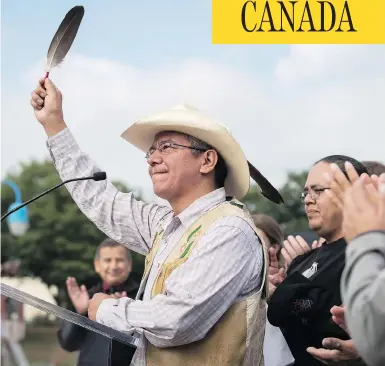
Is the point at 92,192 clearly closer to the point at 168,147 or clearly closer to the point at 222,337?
the point at 168,147

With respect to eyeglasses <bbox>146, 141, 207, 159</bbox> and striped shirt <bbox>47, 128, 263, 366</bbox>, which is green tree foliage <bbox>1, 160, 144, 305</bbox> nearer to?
eyeglasses <bbox>146, 141, 207, 159</bbox>

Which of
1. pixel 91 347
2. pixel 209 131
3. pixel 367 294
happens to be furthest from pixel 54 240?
pixel 367 294

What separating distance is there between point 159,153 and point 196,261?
24.4 inches

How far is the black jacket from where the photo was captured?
8.73ft

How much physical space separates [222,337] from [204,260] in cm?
30

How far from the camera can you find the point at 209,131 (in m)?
3.60

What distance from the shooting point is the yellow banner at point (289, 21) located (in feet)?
17.9

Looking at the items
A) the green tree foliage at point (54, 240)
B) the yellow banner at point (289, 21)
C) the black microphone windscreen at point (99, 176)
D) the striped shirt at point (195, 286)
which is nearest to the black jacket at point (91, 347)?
the striped shirt at point (195, 286)

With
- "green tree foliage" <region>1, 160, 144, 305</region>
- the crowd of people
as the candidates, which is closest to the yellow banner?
the crowd of people

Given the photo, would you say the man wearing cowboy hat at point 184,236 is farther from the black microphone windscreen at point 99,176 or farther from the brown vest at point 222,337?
the black microphone windscreen at point 99,176

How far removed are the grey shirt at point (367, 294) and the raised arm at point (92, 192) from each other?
1941 mm

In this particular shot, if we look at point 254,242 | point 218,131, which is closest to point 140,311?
point 254,242

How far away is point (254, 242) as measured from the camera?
3402mm

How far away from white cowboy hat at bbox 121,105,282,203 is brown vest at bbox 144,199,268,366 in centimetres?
32
